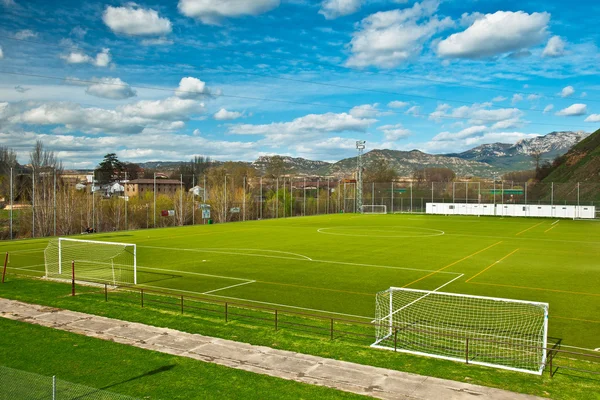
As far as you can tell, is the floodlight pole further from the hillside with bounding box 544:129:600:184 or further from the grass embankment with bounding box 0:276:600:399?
the grass embankment with bounding box 0:276:600:399

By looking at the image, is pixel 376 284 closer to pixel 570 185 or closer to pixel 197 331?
pixel 197 331

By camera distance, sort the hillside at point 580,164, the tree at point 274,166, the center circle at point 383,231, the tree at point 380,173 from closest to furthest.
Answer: the center circle at point 383,231, the hillside at point 580,164, the tree at point 380,173, the tree at point 274,166

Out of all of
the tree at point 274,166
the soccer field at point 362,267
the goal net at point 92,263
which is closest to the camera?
the soccer field at point 362,267

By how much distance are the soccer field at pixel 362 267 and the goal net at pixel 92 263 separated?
82 centimetres

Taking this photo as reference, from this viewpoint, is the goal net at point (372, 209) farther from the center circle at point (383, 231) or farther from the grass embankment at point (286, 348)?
the grass embankment at point (286, 348)

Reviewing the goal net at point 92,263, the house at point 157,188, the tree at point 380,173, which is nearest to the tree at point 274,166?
the tree at point 380,173

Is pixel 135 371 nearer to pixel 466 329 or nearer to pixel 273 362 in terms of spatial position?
pixel 273 362

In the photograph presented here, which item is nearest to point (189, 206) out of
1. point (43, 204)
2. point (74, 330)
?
point (43, 204)

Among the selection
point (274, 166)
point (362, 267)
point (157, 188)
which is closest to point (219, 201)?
point (157, 188)

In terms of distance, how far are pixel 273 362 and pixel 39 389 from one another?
516 centimetres

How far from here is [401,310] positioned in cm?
1781

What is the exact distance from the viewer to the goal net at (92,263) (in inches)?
951

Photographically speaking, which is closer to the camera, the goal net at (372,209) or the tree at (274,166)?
the goal net at (372,209)

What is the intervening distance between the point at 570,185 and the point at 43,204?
8474 cm
